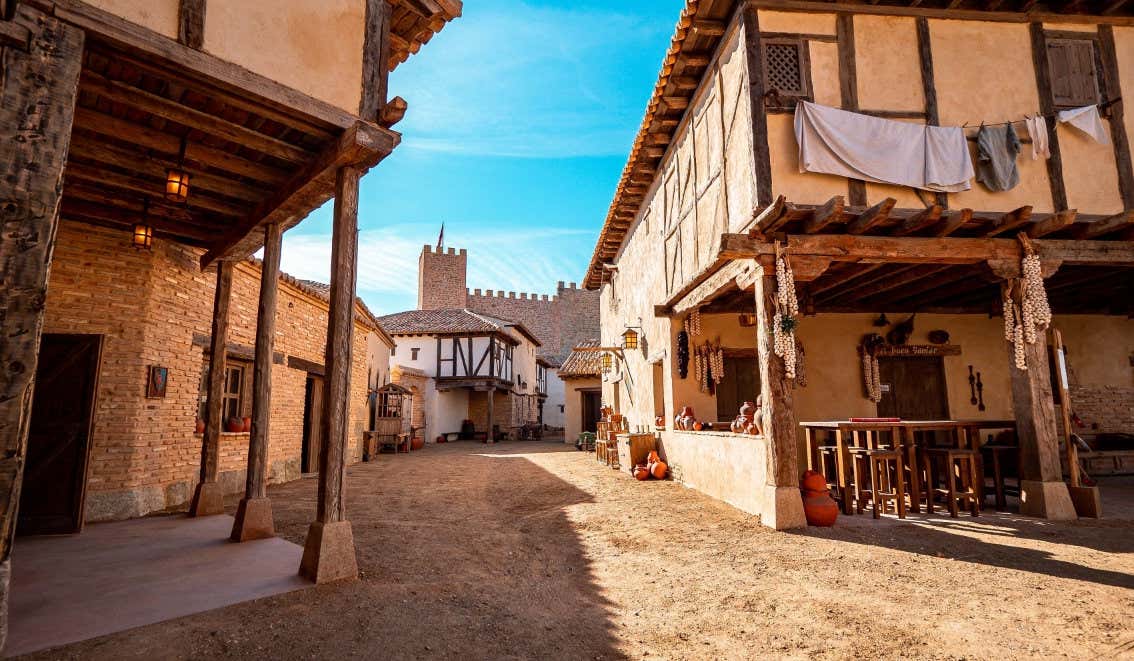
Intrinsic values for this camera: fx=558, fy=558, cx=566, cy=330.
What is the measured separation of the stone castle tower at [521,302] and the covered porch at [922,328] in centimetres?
3144

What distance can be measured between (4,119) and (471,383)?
76.5ft

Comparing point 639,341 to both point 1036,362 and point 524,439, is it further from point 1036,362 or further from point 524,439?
point 524,439

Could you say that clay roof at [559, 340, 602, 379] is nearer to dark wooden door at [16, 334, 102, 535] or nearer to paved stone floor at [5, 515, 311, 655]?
dark wooden door at [16, 334, 102, 535]

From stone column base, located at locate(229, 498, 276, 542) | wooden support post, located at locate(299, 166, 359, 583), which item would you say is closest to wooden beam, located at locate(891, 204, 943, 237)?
wooden support post, located at locate(299, 166, 359, 583)

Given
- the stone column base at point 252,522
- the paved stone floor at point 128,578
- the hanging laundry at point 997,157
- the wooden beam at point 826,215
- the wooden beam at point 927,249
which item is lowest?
the paved stone floor at point 128,578

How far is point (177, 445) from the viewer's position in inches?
302

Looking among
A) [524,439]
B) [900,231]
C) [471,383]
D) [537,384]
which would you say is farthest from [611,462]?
[537,384]

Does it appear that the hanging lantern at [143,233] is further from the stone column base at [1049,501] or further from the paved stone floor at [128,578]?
the stone column base at [1049,501]

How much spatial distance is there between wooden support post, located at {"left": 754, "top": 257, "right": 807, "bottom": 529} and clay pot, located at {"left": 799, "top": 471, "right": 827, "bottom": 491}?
234 millimetres

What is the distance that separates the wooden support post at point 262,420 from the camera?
550cm

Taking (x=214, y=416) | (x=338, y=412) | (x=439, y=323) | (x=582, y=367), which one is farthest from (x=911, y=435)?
(x=439, y=323)

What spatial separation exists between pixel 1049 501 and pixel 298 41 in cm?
873

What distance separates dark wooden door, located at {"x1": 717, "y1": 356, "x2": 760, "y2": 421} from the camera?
10359mm

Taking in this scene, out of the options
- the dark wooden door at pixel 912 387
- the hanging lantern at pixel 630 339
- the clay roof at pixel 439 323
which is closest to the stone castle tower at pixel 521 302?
the clay roof at pixel 439 323
